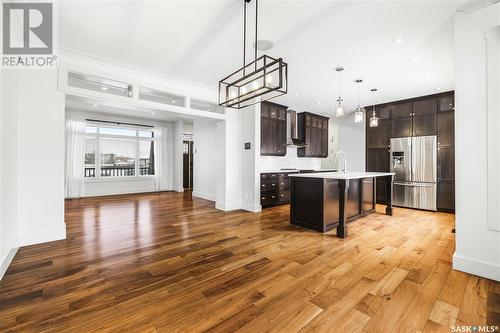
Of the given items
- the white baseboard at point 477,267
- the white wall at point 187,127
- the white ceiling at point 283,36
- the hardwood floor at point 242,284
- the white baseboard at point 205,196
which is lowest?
the hardwood floor at point 242,284

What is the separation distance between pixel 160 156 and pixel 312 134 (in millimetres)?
5780

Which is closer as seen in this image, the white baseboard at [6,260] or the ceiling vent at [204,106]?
the white baseboard at [6,260]

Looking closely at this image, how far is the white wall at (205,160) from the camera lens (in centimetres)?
665

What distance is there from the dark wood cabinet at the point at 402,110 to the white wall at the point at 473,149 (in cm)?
380

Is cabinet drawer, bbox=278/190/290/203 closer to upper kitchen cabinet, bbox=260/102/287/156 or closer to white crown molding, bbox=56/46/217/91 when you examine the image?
upper kitchen cabinet, bbox=260/102/287/156

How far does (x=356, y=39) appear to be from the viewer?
9.85 feet

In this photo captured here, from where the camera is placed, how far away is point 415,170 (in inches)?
214

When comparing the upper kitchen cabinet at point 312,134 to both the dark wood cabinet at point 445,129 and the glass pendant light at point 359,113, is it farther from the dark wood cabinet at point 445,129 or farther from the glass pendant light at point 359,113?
the dark wood cabinet at point 445,129

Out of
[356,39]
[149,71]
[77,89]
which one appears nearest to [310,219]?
[356,39]

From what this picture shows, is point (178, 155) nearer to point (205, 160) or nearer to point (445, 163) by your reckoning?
point (205, 160)

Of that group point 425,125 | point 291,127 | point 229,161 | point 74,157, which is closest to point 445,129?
point 425,125

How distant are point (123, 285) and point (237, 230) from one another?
194 centimetres

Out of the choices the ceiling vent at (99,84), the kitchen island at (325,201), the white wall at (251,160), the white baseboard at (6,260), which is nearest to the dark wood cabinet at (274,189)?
the white wall at (251,160)

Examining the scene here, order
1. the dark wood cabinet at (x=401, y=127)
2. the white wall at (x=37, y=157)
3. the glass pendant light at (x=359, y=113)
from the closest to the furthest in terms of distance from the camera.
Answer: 1. the white wall at (x=37, y=157)
2. the glass pendant light at (x=359, y=113)
3. the dark wood cabinet at (x=401, y=127)
